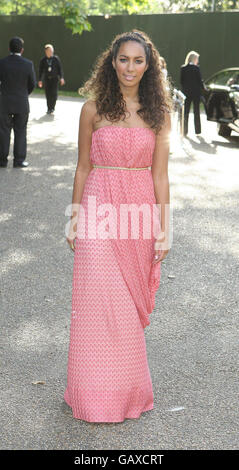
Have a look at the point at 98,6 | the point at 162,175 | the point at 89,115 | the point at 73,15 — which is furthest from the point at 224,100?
the point at 98,6

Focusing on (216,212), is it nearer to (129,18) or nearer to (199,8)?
(129,18)

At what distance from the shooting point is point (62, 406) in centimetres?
444

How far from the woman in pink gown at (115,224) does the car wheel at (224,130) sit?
1471cm

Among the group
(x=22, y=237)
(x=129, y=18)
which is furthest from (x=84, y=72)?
(x=22, y=237)

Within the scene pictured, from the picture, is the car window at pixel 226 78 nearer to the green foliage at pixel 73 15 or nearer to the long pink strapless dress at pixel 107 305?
the green foliage at pixel 73 15

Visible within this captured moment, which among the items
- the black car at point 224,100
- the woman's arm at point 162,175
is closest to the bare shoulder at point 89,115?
the woman's arm at point 162,175

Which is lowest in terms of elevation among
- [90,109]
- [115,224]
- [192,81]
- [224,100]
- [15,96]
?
[224,100]

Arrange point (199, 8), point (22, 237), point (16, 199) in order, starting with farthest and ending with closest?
point (199, 8), point (16, 199), point (22, 237)

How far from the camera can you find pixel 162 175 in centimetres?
436

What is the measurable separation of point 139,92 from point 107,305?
1089mm

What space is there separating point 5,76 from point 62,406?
29.6 ft

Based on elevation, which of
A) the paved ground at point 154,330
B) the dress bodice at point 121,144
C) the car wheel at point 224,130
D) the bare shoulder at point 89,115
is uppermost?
the bare shoulder at point 89,115

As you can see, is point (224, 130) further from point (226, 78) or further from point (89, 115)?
point (89, 115)

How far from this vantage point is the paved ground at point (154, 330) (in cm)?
413
